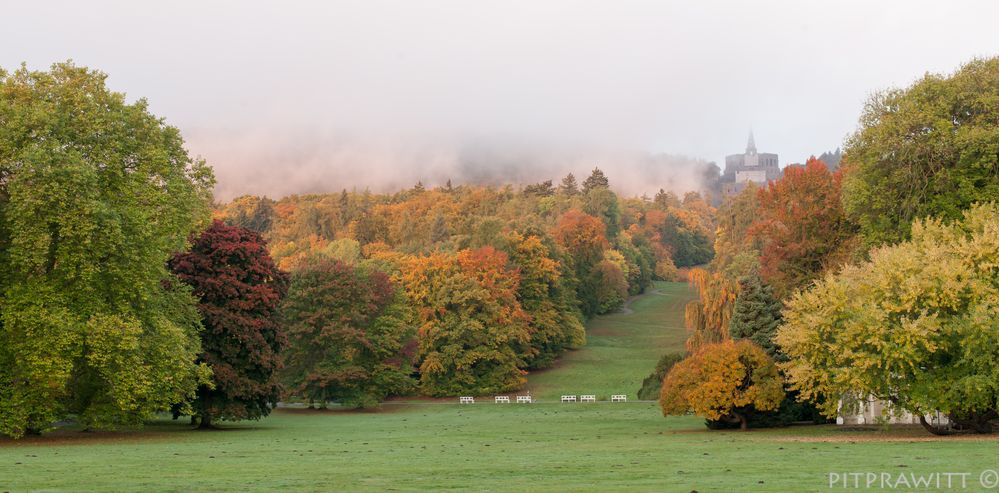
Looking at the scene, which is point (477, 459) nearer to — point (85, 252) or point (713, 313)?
point (85, 252)

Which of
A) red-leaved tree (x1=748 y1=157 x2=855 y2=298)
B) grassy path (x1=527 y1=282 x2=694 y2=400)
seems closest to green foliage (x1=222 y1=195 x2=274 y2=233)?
grassy path (x1=527 y1=282 x2=694 y2=400)

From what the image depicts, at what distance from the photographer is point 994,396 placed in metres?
33.5

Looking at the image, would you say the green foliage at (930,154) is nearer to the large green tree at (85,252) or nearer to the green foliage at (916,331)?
the green foliage at (916,331)

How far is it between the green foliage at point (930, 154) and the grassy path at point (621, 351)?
1592 inches

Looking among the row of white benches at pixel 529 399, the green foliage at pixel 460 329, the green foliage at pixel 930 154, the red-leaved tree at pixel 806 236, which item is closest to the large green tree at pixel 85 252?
the red-leaved tree at pixel 806 236

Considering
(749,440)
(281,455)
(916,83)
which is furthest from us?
(916,83)

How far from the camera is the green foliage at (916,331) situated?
3238 centimetres

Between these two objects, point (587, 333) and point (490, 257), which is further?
point (587, 333)

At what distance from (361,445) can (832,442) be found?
1476 cm

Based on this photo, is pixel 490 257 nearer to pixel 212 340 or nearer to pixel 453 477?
pixel 212 340

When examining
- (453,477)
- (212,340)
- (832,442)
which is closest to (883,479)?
(453,477)

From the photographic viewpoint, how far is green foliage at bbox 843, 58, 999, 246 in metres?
41.7

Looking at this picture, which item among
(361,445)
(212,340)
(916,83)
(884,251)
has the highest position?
(916,83)

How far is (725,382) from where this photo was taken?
40.8 metres
